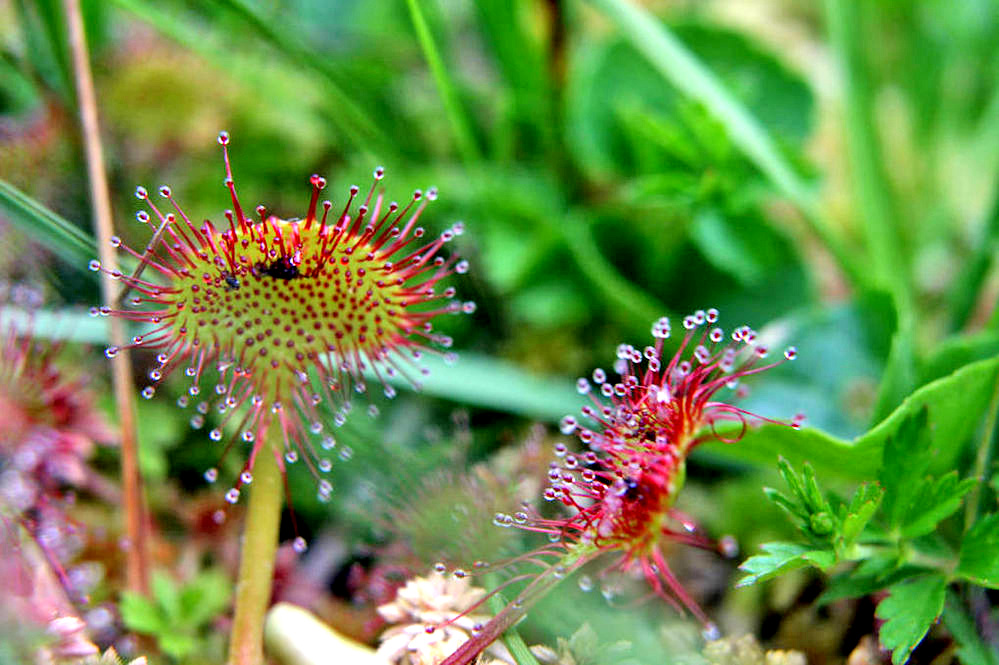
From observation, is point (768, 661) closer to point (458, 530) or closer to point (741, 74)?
point (458, 530)

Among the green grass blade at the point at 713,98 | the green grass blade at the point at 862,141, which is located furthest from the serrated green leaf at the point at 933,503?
the green grass blade at the point at 862,141

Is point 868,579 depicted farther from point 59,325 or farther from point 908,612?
point 59,325

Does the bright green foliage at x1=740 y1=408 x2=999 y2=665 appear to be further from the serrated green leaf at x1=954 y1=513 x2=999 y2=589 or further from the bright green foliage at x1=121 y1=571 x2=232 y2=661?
the bright green foliage at x1=121 y1=571 x2=232 y2=661

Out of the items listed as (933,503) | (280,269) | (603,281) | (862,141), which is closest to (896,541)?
(933,503)

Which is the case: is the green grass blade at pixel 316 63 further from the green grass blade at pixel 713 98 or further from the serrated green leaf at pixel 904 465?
the serrated green leaf at pixel 904 465

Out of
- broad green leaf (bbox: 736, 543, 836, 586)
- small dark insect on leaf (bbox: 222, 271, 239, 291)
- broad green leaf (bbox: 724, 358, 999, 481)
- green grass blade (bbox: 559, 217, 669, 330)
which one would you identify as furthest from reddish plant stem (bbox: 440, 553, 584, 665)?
green grass blade (bbox: 559, 217, 669, 330)

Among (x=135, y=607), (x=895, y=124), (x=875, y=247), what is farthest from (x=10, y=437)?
(x=895, y=124)

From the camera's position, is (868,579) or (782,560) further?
(868,579)
